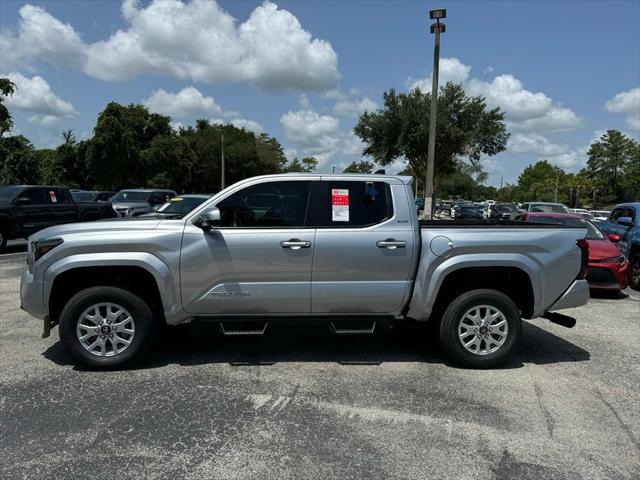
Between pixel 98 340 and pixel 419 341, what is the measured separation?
3.46 meters

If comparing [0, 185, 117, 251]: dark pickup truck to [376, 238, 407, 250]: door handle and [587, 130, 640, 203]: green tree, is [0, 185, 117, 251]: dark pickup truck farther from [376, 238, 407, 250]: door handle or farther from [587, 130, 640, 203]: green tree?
[587, 130, 640, 203]: green tree

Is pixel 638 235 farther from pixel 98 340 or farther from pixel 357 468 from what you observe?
pixel 98 340

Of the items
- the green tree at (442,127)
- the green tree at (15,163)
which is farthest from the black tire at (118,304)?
the green tree at (15,163)

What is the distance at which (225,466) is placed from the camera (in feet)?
10.6

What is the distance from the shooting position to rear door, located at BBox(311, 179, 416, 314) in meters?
4.82

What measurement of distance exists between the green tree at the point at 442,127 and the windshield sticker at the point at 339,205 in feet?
80.2

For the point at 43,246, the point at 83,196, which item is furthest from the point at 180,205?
the point at 83,196

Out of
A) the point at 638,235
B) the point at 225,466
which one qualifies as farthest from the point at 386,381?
the point at 638,235

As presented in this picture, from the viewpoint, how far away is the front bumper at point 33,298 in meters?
4.68

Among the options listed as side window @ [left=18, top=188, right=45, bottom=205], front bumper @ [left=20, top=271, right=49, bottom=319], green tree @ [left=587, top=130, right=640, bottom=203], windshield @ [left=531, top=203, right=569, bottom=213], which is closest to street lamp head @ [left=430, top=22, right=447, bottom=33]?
windshield @ [left=531, top=203, right=569, bottom=213]

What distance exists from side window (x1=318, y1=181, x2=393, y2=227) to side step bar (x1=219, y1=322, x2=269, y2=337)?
3.66 ft

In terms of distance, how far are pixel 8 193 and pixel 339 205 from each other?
39.2 ft

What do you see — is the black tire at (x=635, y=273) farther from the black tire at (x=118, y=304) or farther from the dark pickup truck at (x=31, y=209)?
the dark pickup truck at (x=31, y=209)

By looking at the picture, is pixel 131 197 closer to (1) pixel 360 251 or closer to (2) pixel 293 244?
(2) pixel 293 244
